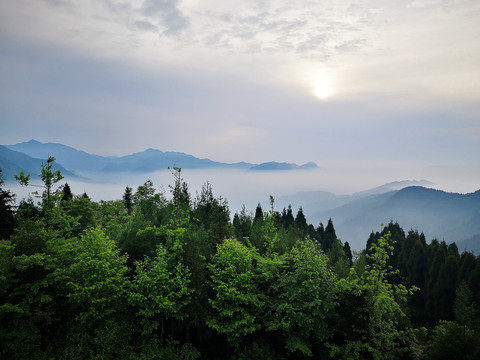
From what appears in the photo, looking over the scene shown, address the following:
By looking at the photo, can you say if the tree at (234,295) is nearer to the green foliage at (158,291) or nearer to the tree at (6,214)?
the green foliage at (158,291)

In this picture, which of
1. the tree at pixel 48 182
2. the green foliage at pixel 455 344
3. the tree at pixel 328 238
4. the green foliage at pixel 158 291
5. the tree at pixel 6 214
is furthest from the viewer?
the tree at pixel 328 238

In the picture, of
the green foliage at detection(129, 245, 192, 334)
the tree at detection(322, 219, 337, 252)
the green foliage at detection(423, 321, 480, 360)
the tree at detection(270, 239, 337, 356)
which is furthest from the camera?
the tree at detection(322, 219, 337, 252)

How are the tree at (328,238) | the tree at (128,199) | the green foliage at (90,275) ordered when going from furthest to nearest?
the tree at (328,238)
the tree at (128,199)
the green foliage at (90,275)

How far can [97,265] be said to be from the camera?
2127 cm

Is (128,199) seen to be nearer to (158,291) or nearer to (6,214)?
(6,214)

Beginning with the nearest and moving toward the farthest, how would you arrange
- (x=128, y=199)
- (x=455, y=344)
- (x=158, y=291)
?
(x=455, y=344) < (x=158, y=291) < (x=128, y=199)

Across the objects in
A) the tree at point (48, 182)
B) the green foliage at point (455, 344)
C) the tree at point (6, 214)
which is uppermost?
the tree at point (48, 182)

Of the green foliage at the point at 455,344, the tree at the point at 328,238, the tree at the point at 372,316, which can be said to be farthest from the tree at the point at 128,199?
the green foliage at the point at 455,344

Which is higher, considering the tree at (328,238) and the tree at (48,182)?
the tree at (48,182)

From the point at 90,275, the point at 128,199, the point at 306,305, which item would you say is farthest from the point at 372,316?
the point at 128,199

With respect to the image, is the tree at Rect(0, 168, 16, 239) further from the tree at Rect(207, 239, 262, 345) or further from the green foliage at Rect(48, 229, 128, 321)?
the tree at Rect(207, 239, 262, 345)

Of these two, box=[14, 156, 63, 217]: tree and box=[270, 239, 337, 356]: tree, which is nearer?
box=[270, 239, 337, 356]: tree

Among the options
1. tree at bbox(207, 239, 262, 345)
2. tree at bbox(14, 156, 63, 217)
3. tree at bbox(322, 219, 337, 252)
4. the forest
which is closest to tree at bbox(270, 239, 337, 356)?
the forest

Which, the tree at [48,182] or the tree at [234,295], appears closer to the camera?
the tree at [234,295]
